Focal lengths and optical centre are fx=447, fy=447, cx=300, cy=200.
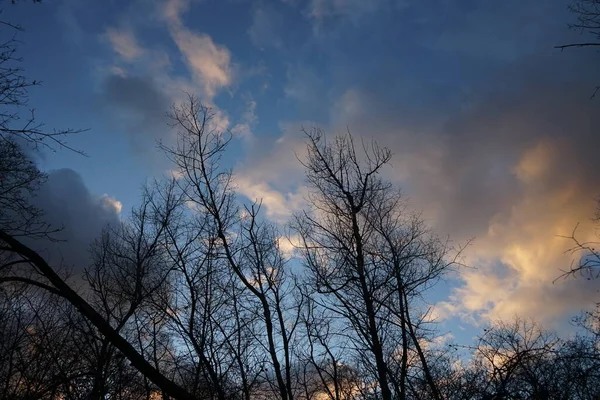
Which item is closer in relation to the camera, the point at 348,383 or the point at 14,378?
the point at 14,378

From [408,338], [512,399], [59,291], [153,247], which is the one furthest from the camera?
[153,247]

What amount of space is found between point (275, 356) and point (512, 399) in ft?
49.6

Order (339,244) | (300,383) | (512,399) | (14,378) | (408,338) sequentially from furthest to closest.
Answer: (300,383)
(408,338)
(339,244)
(14,378)
(512,399)

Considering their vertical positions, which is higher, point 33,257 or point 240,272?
point 240,272

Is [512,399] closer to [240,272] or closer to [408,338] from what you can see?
[408,338]

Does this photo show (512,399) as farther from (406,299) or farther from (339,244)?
(406,299)

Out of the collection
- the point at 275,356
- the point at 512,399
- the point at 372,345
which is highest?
the point at 275,356

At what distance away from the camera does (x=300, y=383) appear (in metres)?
24.3

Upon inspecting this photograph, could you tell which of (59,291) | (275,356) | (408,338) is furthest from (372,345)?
(59,291)

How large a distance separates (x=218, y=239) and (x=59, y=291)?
13.0 metres

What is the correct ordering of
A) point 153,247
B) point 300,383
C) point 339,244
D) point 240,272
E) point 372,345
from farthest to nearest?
point 300,383
point 153,247
point 240,272
point 339,244
point 372,345

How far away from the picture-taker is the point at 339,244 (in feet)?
39.5

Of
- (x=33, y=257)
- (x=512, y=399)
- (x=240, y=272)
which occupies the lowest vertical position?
(x=512, y=399)

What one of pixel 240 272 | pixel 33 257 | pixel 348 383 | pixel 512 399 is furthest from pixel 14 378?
pixel 348 383
